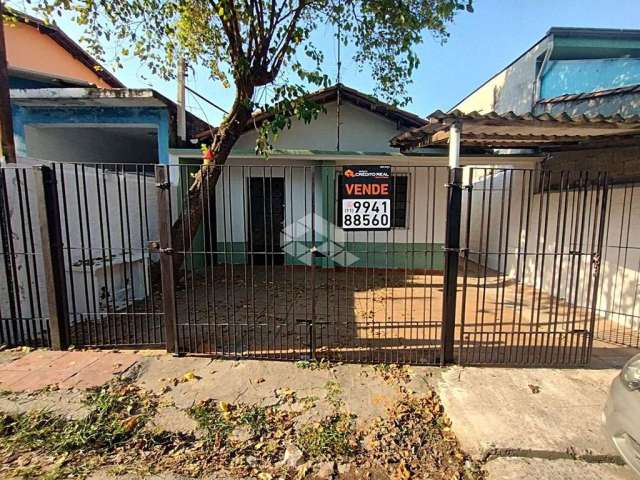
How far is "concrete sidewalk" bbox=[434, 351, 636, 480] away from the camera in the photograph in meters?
2.26

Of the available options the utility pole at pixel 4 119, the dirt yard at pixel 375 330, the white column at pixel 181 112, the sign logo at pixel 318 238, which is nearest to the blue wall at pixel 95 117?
the white column at pixel 181 112

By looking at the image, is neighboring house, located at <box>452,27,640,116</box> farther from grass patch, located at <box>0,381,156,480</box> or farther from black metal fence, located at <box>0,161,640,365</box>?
grass patch, located at <box>0,381,156,480</box>

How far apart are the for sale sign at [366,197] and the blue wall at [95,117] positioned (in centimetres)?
518

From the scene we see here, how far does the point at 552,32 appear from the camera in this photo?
6410 millimetres

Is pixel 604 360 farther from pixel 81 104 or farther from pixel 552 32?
pixel 81 104

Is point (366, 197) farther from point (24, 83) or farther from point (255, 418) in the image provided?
point (24, 83)

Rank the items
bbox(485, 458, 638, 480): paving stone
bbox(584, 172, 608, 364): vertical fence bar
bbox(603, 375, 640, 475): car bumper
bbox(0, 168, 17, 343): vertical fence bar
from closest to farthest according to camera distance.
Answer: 1. bbox(603, 375, 640, 475): car bumper
2. bbox(485, 458, 638, 480): paving stone
3. bbox(584, 172, 608, 364): vertical fence bar
4. bbox(0, 168, 17, 343): vertical fence bar

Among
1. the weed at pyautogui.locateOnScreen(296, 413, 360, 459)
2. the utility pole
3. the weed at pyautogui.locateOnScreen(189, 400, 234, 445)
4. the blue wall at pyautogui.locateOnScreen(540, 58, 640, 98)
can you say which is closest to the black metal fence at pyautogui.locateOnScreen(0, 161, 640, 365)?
the utility pole

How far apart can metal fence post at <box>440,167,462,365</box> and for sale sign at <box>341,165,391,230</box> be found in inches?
25.2

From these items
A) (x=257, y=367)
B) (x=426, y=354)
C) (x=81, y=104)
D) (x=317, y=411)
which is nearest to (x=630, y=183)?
(x=426, y=354)

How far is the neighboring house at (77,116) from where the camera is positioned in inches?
253

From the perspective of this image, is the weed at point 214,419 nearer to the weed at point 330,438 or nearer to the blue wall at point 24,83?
the weed at point 330,438

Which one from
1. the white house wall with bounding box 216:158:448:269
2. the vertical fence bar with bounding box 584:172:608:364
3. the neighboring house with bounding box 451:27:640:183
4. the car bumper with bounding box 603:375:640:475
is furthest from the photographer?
the white house wall with bounding box 216:158:448:269

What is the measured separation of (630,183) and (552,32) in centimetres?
374
